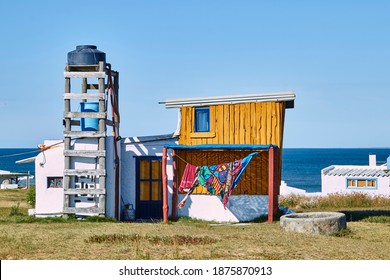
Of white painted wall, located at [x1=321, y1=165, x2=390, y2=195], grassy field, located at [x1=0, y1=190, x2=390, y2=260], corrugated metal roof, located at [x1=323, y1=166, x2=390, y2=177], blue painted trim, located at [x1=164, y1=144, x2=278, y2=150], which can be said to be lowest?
grassy field, located at [x1=0, y1=190, x2=390, y2=260]

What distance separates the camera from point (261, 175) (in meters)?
27.4

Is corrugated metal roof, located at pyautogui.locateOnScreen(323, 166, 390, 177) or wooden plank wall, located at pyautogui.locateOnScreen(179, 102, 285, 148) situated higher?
wooden plank wall, located at pyautogui.locateOnScreen(179, 102, 285, 148)

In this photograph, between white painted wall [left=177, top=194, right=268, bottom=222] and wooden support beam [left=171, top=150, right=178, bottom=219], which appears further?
wooden support beam [left=171, top=150, right=178, bottom=219]

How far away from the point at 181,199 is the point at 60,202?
4.24 meters

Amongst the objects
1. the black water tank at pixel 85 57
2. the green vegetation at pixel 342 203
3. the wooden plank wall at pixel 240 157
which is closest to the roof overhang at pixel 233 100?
the wooden plank wall at pixel 240 157

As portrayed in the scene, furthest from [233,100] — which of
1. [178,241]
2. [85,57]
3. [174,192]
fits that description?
[178,241]

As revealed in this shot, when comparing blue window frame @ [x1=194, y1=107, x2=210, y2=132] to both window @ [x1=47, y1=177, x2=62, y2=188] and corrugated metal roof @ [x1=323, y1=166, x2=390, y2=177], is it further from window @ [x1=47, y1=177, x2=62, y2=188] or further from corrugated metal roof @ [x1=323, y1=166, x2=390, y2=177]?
corrugated metal roof @ [x1=323, y1=166, x2=390, y2=177]

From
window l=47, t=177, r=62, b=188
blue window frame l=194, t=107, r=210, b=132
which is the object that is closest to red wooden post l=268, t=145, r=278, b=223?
blue window frame l=194, t=107, r=210, b=132

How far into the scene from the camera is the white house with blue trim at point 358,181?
5206cm

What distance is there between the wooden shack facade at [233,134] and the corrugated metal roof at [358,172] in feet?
85.9

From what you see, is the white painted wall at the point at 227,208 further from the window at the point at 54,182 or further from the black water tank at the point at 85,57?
the black water tank at the point at 85,57

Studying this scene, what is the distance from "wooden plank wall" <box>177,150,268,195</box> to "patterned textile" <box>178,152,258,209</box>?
41.7 inches

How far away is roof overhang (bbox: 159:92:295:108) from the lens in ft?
88.4

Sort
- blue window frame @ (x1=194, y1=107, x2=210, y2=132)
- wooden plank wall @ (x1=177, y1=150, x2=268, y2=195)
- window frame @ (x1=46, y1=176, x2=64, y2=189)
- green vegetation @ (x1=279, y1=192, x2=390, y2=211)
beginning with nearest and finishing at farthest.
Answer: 1. wooden plank wall @ (x1=177, y1=150, x2=268, y2=195)
2. window frame @ (x1=46, y1=176, x2=64, y2=189)
3. blue window frame @ (x1=194, y1=107, x2=210, y2=132)
4. green vegetation @ (x1=279, y1=192, x2=390, y2=211)
